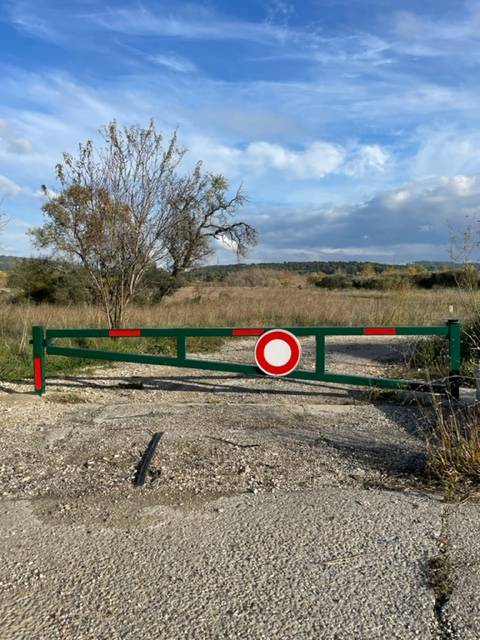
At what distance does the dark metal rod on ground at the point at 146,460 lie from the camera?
4.24 meters

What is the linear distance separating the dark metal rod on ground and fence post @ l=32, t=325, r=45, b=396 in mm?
2462

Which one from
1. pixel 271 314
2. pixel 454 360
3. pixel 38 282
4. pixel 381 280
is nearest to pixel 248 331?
pixel 454 360

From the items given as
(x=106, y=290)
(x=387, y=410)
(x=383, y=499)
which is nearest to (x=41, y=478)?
(x=383, y=499)

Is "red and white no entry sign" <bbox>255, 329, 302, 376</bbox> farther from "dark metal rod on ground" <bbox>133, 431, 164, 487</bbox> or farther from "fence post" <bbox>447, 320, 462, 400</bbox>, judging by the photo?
"dark metal rod on ground" <bbox>133, 431, 164, 487</bbox>

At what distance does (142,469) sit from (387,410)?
127 inches

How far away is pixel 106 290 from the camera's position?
12.9 meters

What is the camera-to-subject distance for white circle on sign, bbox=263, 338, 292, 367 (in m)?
6.93

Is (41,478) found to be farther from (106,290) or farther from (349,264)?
(349,264)

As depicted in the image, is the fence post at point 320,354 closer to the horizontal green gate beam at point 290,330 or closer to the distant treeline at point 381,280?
the horizontal green gate beam at point 290,330

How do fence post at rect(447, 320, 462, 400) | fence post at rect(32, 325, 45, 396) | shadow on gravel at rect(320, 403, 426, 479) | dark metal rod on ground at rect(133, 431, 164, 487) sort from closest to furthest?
dark metal rod on ground at rect(133, 431, 164, 487) < shadow on gravel at rect(320, 403, 426, 479) < fence post at rect(447, 320, 462, 400) < fence post at rect(32, 325, 45, 396)

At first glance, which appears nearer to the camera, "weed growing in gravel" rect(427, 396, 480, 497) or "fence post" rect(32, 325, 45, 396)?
"weed growing in gravel" rect(427, 396, 480, 497)

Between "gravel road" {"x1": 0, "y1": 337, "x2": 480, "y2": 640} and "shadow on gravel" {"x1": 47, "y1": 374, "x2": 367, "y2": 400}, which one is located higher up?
"shadow on gravel" {"x1": 47, "y1": 374, "x2": 367, "y2": 400}

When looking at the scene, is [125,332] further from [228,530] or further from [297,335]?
[228,530]

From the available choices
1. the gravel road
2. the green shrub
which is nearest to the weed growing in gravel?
the gravel road
